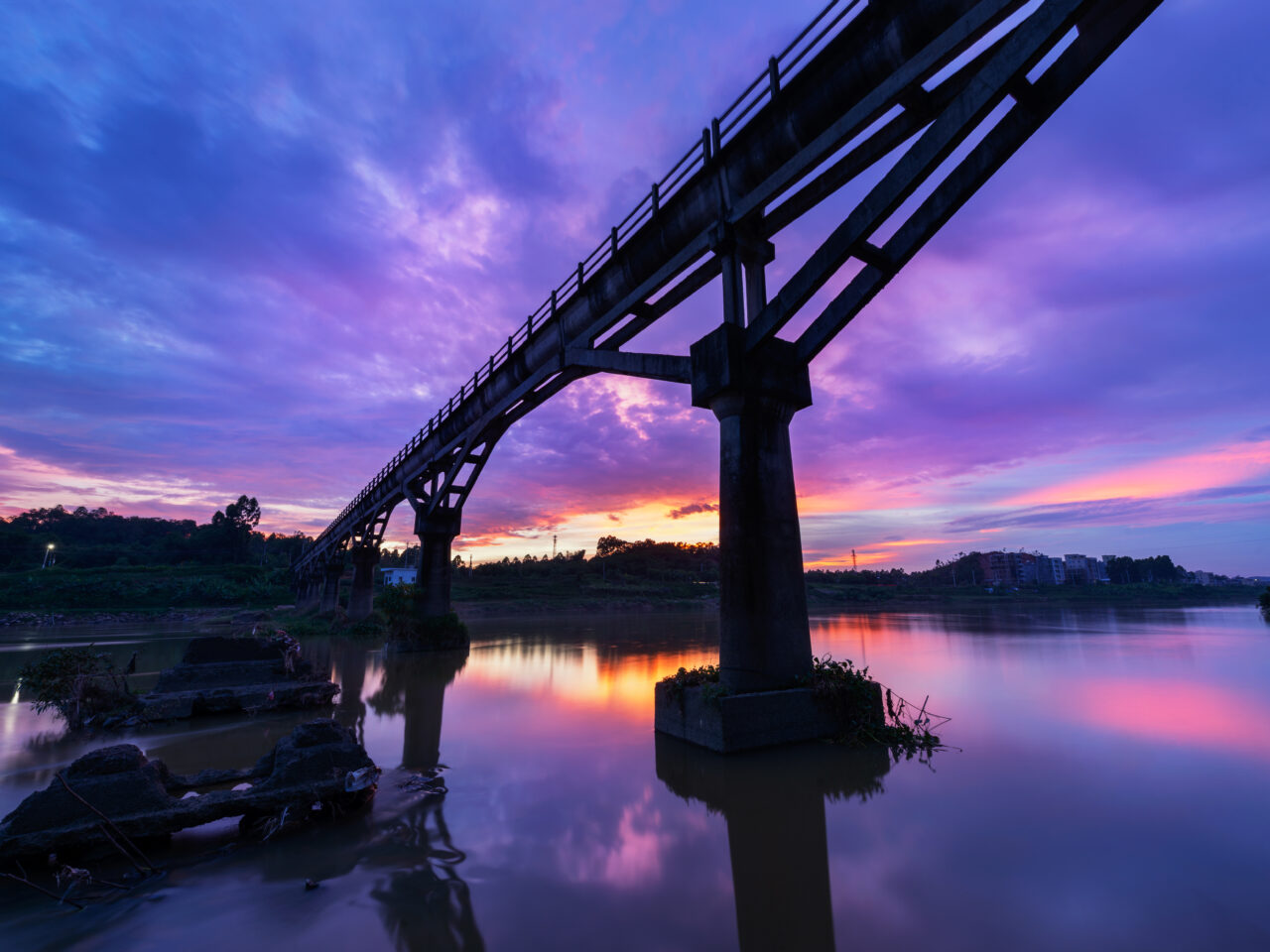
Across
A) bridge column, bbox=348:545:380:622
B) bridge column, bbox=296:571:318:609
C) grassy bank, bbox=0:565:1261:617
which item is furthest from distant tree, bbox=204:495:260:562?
bridge column, bbox=348:545:380:622

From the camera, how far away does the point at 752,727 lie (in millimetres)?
7121

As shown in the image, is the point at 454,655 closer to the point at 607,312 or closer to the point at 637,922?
the point at 607,312

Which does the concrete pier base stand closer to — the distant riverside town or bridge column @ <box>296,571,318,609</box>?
bridge column @ <box>296,571,318,609</box>

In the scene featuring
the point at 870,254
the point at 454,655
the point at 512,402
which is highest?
the point at 512,402

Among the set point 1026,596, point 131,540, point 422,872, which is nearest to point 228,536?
point 131,540

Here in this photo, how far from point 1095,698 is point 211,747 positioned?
50.2 ft

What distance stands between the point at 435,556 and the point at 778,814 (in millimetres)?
19419

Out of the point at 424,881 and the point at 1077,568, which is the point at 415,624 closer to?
the point at 424,881

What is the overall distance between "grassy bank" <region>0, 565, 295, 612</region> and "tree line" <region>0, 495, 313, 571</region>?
28.7ft

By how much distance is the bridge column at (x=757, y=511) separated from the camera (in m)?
7.66

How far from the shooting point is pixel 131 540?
115 m

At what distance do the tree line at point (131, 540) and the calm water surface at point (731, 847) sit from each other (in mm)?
78237

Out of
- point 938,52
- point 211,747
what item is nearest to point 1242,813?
point 938,52

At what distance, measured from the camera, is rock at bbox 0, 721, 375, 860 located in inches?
162
